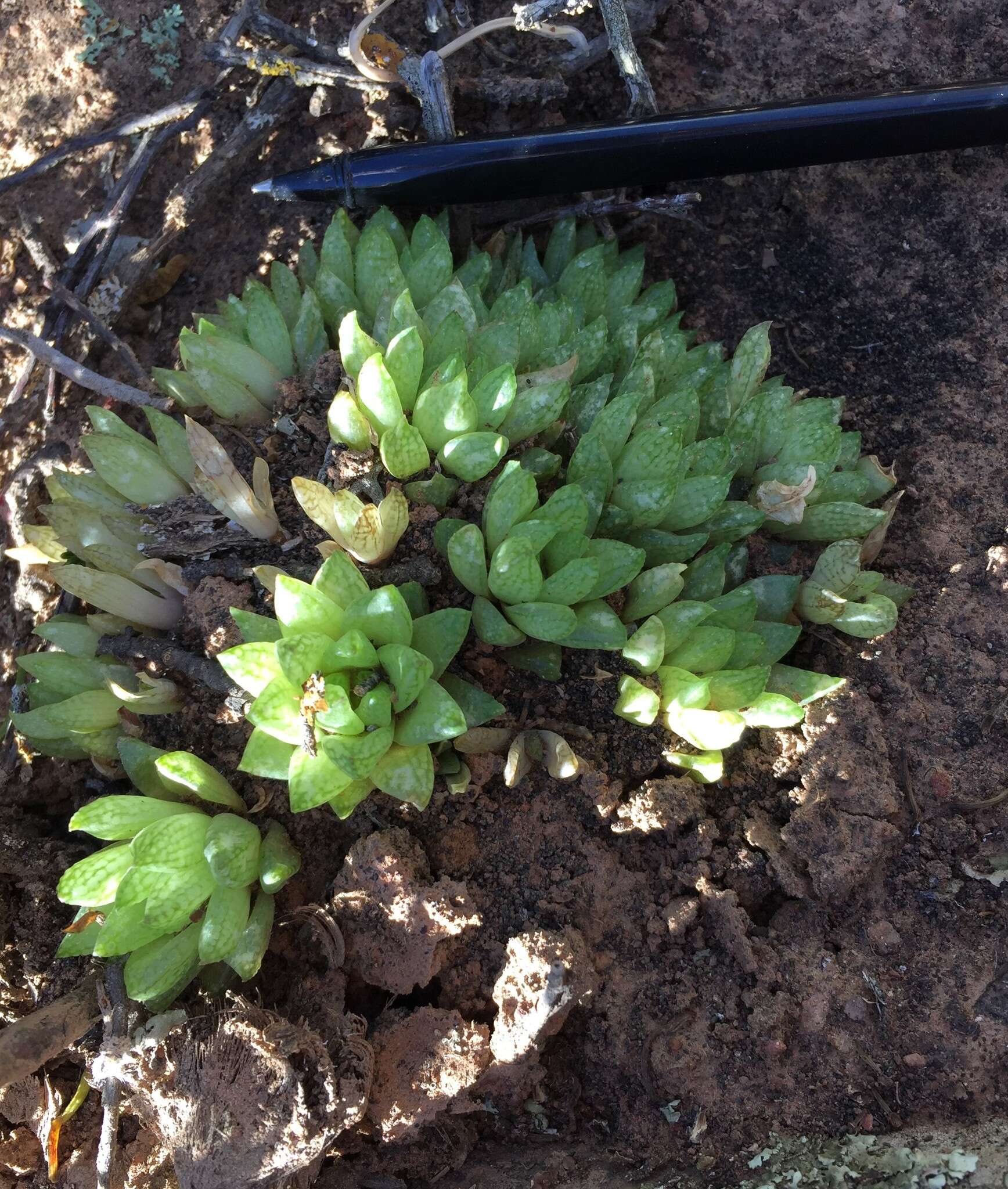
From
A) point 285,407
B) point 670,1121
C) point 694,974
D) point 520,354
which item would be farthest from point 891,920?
point 285,407

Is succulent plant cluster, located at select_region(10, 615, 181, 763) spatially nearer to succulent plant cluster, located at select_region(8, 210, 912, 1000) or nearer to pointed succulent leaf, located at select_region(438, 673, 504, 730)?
succulent plant cluster, located at select_region(8, 210, 912, 1000)

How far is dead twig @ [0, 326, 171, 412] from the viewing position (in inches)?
98.8

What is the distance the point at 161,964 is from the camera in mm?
1947

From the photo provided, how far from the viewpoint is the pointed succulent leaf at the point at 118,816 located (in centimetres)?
194

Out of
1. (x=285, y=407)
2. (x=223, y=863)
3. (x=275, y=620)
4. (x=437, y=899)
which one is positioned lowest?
(x=437, y=899)

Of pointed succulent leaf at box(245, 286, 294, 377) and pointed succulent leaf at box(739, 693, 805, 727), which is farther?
pointed succulent leaf at box(245, 286, 294, 377)

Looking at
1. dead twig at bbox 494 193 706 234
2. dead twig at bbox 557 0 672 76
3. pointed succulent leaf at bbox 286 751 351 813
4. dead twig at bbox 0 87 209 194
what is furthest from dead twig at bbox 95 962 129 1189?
dead twig at bbox 557 0 672 76

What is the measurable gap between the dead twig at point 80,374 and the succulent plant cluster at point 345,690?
916 millimetres

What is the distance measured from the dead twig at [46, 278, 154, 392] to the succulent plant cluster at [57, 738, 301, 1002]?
1389mm

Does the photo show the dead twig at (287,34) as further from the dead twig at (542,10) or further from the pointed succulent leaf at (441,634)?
the pointed succulent leaf at (441,634)

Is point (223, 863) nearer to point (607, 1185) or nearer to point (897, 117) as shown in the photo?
point (607, 1185)

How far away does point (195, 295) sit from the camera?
312 centimetres

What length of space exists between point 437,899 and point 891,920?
102 centimetres

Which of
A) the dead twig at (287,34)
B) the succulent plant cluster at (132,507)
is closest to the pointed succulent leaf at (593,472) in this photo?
the succulent plant cluster at (132,507)
